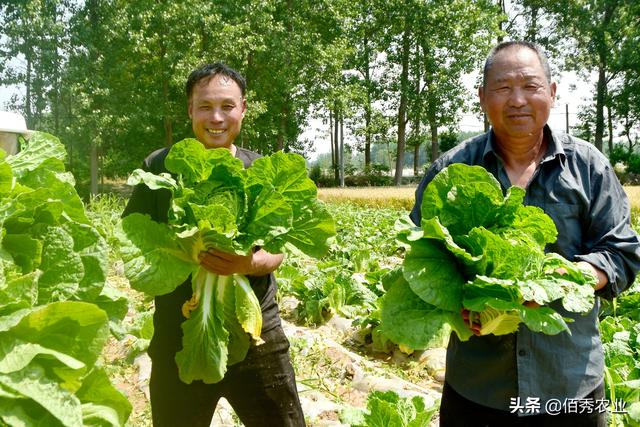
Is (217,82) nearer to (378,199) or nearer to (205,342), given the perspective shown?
(205,342)

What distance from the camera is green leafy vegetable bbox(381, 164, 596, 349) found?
175cm

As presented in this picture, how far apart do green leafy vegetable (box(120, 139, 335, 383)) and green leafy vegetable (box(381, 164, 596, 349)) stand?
43cm

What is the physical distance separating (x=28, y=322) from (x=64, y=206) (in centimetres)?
40

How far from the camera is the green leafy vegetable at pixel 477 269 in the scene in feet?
5.74

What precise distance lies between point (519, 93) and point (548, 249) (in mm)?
612

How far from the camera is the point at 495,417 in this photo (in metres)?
2.15

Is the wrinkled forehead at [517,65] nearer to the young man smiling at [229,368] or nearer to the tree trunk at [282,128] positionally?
the young man smiling at [229,368]

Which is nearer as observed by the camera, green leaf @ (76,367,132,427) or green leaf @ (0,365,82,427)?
green leaf @ (0,365,82,427)

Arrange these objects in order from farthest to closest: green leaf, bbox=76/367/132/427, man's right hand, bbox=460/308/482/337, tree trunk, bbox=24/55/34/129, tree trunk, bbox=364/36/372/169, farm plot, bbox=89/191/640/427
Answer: tree trunk, bbox=364/36/372/169, tree trunk, bbox=24/55/34/129, farm plot, bbox=89/191/640/427, man's right hand, bbox=460/308/482/337, green leaf, bbox=76/367/132/427

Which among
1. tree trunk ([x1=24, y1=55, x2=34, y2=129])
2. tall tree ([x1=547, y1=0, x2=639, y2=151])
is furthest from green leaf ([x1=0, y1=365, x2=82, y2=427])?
tall tree ([x1=547, y1=0, x2=639, y2=151])

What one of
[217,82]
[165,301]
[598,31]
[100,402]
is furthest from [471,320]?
[598,31]

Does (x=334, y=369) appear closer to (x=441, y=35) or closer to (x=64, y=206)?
(x=64, y=206)

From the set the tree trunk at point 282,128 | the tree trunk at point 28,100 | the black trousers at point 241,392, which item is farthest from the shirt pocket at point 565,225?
the tree trunk at point 282,128

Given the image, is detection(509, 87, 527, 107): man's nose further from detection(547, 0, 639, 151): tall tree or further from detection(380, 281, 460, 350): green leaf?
detection(547, 0, 639, 151): tall tree
